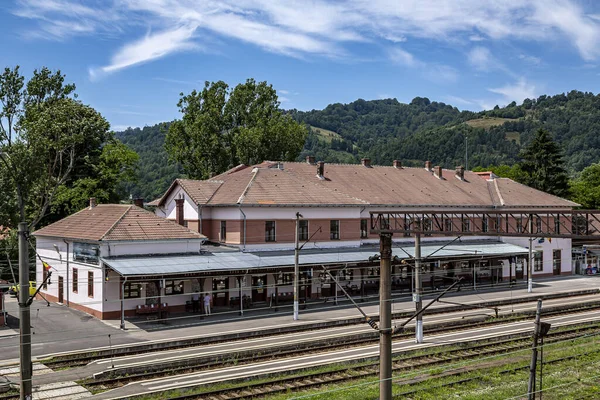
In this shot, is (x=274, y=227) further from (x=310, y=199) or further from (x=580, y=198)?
(x=580, y=198)

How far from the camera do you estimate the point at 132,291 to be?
3259 centimetres

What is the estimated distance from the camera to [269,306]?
36.0 meters

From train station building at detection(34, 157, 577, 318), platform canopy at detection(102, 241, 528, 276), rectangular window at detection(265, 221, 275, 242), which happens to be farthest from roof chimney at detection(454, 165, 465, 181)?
rectangular window at detection(265, 221, 275, 242)

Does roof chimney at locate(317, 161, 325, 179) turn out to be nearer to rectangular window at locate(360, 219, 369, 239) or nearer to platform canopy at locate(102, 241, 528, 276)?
rectangular window at locate(360, 219, 369, 239)

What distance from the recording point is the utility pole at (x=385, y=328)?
530 inches

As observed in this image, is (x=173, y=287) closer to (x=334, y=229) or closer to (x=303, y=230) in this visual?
(x=303, y=230)

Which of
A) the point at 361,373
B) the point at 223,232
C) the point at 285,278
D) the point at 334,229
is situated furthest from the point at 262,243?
the point at 361,373

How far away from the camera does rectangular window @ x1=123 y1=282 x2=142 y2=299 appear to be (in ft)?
106

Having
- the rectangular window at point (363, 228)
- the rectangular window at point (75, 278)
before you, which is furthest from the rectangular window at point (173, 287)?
the rectangular window at point (363, 228)

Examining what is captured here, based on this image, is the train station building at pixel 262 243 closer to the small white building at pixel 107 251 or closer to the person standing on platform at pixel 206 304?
the small white building at pixel 107 251

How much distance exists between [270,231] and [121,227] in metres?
9.40

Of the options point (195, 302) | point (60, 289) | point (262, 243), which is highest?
point (262, 243)

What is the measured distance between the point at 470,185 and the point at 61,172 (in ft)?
112

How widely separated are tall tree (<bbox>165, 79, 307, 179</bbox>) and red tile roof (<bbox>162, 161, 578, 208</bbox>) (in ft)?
35.1
